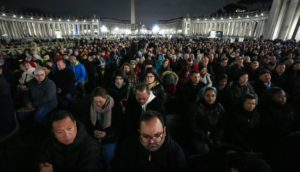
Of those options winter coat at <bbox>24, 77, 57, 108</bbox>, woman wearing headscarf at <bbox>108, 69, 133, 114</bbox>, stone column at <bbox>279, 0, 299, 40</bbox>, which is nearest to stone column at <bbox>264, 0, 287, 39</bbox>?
stone column at <bbox>279, 0, 299, 40</bbox>

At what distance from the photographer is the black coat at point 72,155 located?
5.91ft

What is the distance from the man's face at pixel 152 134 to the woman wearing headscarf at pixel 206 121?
1.45 metres

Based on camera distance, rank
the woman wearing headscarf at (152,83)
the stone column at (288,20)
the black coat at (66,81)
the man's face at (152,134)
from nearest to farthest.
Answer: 1. the man's face at (152,134)
2. the woman wearing headscarf at (152,83)
3. the black coat at (66,81)
4. the stone column at (288,20)

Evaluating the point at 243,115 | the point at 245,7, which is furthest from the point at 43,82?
the point at 245,7

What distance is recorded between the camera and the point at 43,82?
3520mm

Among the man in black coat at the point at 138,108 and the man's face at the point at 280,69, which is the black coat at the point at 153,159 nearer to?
the man in black coat at the point at 138,108

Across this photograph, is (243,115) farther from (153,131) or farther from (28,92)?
(28,92)

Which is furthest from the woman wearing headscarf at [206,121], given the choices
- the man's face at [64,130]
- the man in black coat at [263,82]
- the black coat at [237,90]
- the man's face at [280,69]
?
the man's face at [280,69]

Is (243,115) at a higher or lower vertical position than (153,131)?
lower

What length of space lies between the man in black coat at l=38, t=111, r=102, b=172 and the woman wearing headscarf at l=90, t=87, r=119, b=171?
78cm

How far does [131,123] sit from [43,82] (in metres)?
2.49

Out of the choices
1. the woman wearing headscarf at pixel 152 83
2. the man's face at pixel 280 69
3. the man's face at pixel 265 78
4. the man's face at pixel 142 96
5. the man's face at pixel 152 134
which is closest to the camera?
the man's face at pixel 152 134

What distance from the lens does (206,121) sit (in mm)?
2848

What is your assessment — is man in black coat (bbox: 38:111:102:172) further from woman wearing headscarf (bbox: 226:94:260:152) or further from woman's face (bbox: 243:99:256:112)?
woman's face (bbox: 243:99:256:112)
